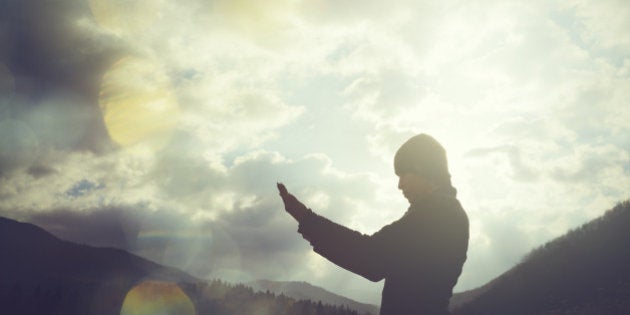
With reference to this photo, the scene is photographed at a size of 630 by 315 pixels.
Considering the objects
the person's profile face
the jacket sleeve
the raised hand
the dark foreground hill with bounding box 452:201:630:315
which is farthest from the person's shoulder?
the dark foreground hill with bounding box 452:201:630:315

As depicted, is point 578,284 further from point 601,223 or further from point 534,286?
point 601,223

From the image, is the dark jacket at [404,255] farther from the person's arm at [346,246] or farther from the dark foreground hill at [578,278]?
the dark foreground hill at [578,278]

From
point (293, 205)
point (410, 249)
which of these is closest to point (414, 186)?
point (410, 249)

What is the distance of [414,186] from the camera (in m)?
3.45

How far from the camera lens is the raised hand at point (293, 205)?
3.36 metres

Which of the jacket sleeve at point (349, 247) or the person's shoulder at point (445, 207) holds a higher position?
the person's shoulder at point (445, 207)

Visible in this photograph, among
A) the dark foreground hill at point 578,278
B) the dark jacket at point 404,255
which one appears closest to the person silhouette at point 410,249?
the dark jacket at point 404,255

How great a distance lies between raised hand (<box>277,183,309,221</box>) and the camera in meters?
3.36

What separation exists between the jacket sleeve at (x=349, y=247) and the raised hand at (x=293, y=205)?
0.15 metres

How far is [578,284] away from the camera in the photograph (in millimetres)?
50312

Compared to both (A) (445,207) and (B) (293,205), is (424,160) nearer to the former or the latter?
(A) (445,207)

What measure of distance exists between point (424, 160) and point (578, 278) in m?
61.2

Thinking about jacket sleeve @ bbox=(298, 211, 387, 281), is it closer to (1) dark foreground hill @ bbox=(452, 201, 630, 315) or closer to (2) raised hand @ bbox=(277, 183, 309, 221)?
(2) raised hand @ bbox=(277, 183, 309, 221)

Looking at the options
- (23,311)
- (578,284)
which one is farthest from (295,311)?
(23,311)
